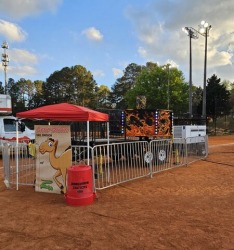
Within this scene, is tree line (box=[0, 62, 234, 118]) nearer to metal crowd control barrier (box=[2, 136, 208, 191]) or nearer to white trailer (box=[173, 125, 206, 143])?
white trailer (box=[173, 125, 206, 143])

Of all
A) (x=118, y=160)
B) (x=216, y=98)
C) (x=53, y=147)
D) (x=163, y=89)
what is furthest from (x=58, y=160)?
(x=216, y=98)

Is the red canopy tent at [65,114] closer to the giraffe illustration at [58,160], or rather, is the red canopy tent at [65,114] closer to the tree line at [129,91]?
the giraffe illustration at [58,160]

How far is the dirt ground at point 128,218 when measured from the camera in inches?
177

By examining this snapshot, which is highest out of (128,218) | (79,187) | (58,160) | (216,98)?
(216,98)

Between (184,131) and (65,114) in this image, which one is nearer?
(65,114)

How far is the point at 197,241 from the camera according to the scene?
4.50 metres

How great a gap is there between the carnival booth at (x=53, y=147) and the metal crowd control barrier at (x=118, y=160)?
0.66m

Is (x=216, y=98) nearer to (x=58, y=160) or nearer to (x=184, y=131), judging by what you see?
(x=184, y=131)

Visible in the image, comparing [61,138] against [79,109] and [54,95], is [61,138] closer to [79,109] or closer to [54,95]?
[79,109]

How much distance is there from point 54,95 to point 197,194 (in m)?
56.5

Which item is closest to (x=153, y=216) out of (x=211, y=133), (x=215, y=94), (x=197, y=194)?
(x=197, y=194)

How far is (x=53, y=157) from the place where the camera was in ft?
24.7

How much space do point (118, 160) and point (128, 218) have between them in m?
4.07

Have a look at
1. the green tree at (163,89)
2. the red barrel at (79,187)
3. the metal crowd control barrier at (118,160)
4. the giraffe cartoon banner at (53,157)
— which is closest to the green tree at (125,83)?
the green tree at (163,89)
